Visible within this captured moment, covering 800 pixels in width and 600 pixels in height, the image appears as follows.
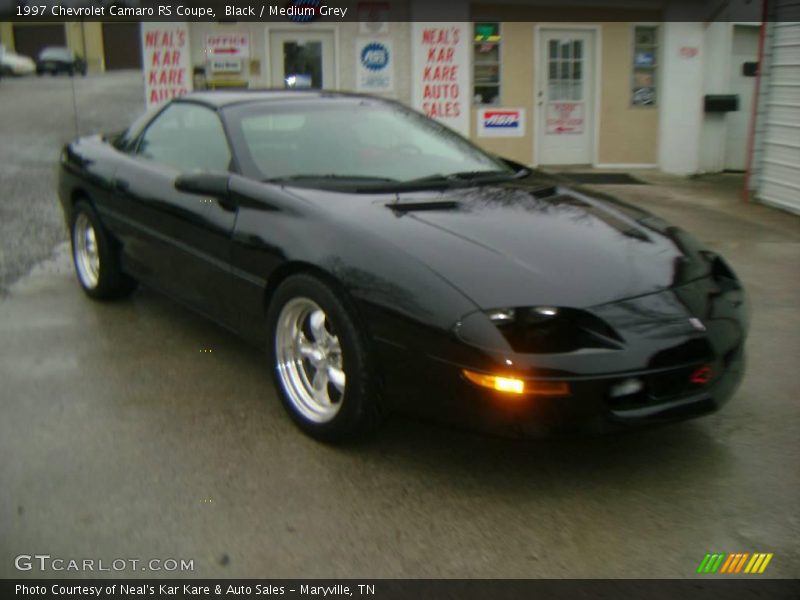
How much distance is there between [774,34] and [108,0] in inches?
357

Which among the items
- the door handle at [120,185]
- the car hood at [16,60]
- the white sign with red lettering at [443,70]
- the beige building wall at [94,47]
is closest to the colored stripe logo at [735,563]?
the door handle at [120,185]

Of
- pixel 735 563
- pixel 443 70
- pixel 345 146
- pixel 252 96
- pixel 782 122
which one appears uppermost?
pixel 443 70

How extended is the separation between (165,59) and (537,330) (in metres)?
10.3

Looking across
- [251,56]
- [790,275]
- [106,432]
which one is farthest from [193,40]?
[106,432]

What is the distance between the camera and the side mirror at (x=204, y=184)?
162 inches

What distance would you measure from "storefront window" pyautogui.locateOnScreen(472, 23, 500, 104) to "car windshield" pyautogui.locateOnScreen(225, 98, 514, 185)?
771 centimetres

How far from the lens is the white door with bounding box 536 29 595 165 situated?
12.3 metres

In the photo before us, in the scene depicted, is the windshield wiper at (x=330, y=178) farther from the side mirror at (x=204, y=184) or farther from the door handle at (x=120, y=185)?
the door handle at (x=120, y=185)

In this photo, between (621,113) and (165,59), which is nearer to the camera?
(165,59)

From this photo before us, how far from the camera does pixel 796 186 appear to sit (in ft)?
30.8

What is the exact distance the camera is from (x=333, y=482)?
131 inches

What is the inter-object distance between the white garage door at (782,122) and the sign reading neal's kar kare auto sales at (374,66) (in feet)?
16.1
